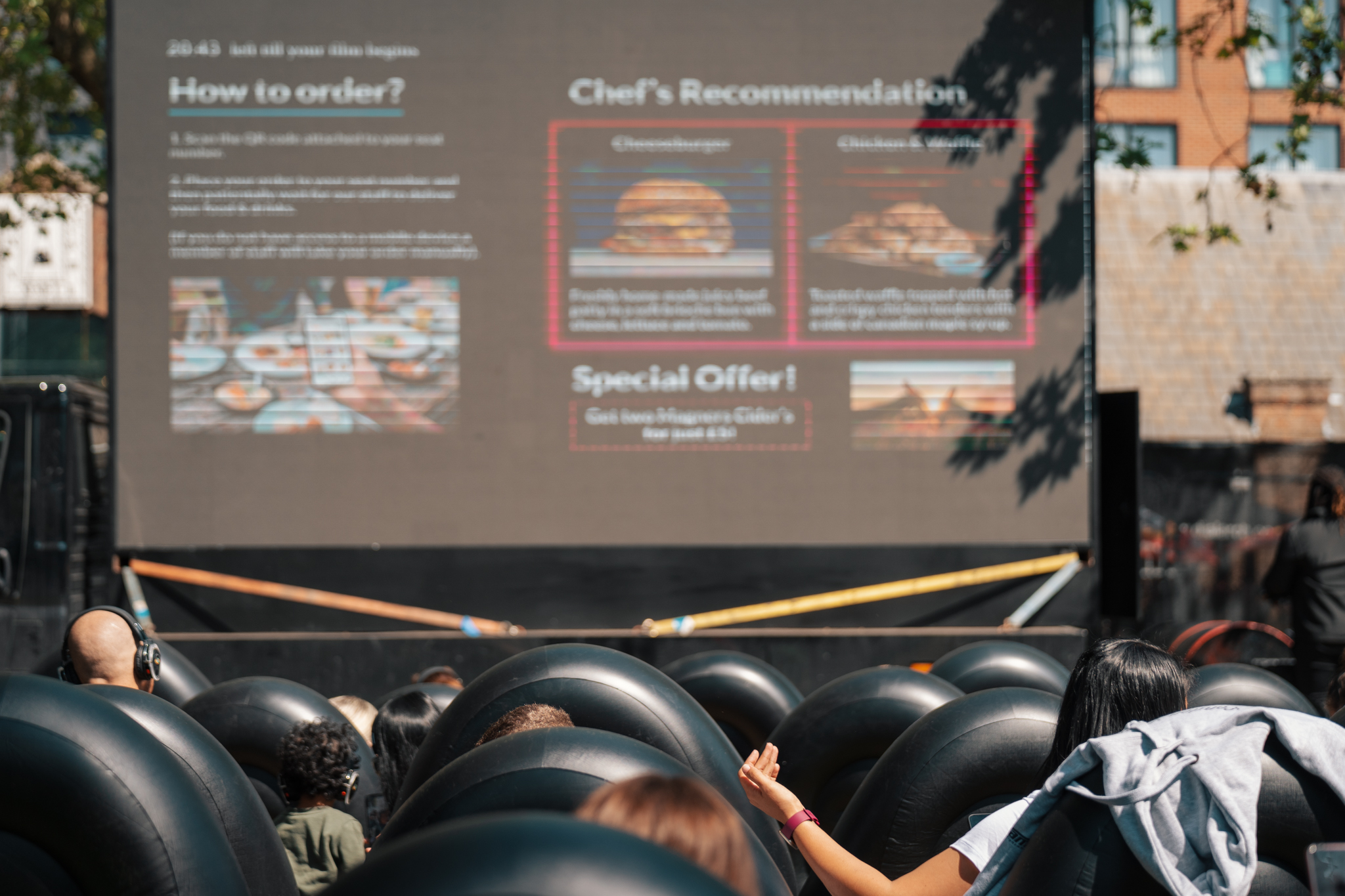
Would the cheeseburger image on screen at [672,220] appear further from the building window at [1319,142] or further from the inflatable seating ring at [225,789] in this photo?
the building window at [1319,142]

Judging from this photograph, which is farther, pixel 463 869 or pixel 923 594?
pixel 923 594

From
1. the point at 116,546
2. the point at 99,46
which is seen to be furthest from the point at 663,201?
the point at 99,46

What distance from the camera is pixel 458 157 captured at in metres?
7.59

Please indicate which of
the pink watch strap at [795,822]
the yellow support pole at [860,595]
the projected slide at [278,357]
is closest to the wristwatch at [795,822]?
the pink watch strap at [795,822]

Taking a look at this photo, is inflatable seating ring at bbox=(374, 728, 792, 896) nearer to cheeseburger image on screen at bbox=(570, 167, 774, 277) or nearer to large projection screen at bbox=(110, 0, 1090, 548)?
large projection screen at bbox=(110, 0, 1090, 548)

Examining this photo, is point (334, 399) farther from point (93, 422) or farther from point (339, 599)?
point (93, 422)

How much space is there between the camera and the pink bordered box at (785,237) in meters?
7.60

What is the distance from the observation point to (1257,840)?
1863 mm

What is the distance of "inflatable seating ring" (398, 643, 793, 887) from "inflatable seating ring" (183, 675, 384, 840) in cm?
123

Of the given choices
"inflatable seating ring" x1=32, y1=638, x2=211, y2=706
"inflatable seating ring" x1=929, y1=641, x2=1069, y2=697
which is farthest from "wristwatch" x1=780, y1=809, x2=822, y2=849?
"inflatable seating ring" x1=32, y1=638, x2=211, y2=706

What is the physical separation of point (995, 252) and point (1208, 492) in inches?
161

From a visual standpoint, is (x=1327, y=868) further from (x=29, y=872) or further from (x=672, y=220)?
(x=672, y=220)

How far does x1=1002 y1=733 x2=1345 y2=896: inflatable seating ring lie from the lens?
1.81 metres

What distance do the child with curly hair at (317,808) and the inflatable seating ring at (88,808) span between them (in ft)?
5.14
